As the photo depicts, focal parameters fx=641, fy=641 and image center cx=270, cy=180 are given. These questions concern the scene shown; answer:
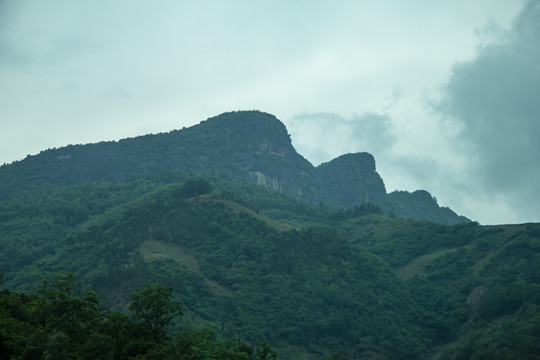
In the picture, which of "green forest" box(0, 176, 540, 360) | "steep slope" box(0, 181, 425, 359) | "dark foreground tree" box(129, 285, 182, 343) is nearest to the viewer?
"dark foreground tree" box(129, 285, 182, 343)

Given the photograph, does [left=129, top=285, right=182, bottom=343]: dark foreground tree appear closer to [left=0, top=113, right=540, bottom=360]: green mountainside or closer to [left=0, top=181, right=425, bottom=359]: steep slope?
[left=0, top=113, right=540, bottom=360]: green mountainside

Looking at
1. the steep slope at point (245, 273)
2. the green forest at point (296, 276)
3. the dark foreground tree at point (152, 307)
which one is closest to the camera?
the dark foreground tree at point (152, 307)

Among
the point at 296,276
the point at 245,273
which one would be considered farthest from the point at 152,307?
the point at 296,276

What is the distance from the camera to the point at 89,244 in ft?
444

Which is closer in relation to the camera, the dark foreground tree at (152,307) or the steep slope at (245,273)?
the dark foreground tree at (152,307)

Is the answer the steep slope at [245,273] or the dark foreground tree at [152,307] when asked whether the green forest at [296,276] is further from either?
the dark foreground tree at [152,307]

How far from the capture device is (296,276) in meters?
128

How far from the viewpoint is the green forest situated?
349ft

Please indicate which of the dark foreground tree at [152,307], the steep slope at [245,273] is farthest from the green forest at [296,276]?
the dark foreground tree at [152,307]

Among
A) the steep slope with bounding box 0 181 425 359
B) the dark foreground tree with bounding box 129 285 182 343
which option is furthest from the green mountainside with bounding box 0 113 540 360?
the dark foreground tree with bounding box 129 285 182 343

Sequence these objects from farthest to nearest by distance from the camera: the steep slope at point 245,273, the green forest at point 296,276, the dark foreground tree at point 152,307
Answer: the steep slope at point 245,273 < the green forest at point 296,276 < the dark foreground tree at point 152,307

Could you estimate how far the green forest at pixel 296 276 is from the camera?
349ft

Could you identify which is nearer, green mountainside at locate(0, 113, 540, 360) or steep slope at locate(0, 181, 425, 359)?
green mountainside at locate(0, 113, 540, 360)

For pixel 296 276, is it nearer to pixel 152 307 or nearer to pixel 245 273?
pixel 245 273
